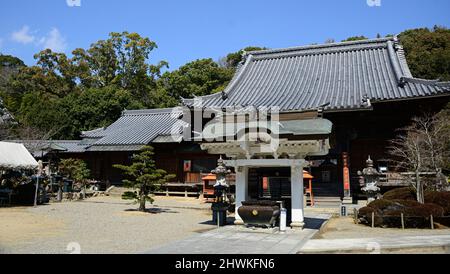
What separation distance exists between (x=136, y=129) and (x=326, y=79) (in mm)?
17781

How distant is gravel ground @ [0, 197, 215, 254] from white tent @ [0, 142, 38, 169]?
283 cm

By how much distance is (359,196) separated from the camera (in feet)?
71.7

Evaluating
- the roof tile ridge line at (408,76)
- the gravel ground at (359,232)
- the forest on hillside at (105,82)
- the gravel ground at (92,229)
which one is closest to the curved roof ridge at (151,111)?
the forest on hillside at (105,82)

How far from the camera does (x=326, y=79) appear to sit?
2514 centimetres

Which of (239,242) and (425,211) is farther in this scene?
(425,211)

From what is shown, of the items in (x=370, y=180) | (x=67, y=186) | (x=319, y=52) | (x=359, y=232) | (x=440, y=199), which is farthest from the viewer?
(x=319, y=52)

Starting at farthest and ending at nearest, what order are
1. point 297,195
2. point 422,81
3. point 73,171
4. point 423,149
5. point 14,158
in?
point 73,171, point 422,81, point 14,158, point 423,149, point 297,195

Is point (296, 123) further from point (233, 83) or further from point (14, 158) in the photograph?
point (14, 158)

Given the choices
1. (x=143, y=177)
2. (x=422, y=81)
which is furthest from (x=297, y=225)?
(x=422, y=81)

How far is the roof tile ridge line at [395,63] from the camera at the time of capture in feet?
71.1

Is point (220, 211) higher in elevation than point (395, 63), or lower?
lower

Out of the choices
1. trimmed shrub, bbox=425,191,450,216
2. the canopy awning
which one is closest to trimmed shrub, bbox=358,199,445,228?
trimmed shrub, bbox=425,191,450,216

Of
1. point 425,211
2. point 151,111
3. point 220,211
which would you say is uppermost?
point 151,111
